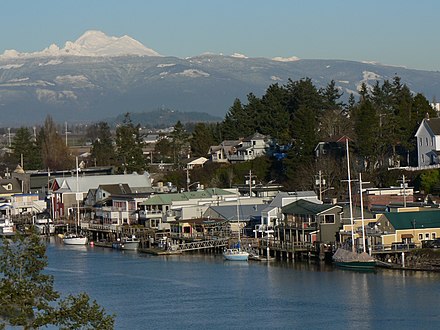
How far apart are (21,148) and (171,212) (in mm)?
26024

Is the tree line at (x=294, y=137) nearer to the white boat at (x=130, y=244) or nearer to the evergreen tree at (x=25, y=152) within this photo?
the evergreen tree at (x=25, y=152)

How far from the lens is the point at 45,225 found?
46.6m

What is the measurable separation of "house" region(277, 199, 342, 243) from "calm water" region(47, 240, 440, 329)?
5.49 feet

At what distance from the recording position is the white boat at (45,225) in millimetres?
45625

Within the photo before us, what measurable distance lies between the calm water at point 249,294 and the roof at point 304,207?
232 cm

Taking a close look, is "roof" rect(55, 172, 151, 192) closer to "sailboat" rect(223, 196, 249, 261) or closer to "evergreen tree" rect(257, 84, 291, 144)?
"evergreen tree" rect(257, 84, 291, 144)

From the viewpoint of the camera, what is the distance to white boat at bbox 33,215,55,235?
45625 millimetres

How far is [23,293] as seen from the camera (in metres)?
13.4

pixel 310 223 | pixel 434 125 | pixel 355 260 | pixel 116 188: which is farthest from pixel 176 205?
pixel 355 260

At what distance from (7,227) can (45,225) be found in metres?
1.80

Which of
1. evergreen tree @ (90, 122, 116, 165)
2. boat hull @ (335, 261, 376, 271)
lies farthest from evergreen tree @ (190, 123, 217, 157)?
boat hull @ (335, 261, 376, 271)

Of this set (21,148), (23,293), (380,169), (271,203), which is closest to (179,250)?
(271,203)

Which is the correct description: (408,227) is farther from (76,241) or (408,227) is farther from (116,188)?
(116,188)

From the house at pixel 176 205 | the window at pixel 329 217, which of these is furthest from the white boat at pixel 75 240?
the window at pixel 329 217
